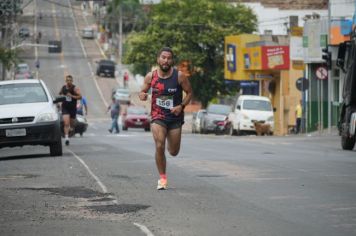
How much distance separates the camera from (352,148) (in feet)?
87.4

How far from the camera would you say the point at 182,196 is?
43.0 feet

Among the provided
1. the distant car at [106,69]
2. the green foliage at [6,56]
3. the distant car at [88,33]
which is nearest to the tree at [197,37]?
the green foliage at [6,56]

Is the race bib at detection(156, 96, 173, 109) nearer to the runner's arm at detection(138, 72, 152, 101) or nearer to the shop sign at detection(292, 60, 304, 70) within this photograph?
the runner's arm at detection(138, 72, 152, 101)

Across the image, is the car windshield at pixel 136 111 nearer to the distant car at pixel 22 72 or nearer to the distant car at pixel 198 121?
the distant car at pixel 198 121

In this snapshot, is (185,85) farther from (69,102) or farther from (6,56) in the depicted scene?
(6,56)

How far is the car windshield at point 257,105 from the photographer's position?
47.8 meters

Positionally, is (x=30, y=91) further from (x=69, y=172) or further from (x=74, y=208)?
(x=74, y=208)

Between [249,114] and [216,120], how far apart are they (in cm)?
308

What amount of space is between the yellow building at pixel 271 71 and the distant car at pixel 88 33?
6601cm

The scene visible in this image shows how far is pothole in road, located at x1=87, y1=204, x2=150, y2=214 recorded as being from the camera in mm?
11492

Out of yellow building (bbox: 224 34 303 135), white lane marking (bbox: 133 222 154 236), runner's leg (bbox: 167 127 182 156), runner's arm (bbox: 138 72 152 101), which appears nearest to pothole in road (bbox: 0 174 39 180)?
runner's arm (bbox: 138 72 152 101)

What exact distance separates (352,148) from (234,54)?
44416 millimetres

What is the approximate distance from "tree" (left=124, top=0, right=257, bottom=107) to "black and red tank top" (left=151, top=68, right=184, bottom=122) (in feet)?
205

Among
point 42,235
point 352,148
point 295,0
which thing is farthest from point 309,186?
point 295,0
